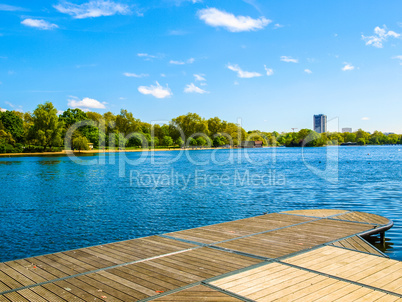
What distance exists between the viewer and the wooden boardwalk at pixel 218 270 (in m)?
5.58

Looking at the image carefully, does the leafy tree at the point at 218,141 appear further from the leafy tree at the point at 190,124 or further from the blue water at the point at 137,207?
the blue water at the point at 137,207

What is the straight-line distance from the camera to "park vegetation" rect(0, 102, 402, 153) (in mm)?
82875

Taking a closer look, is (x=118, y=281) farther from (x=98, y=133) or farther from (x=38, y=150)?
(x=98, y=133)

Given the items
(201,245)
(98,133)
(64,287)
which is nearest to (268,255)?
(201,245)

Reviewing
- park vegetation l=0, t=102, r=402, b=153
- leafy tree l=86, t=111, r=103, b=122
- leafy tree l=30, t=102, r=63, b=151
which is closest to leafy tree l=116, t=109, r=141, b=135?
park vegetation l=0, t=102, r=402, b=153

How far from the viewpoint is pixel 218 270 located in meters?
6.68

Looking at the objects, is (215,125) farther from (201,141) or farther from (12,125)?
(12,125)

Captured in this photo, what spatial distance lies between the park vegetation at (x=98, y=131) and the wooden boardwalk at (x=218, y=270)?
80122mm

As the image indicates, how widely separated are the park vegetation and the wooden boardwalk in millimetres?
80122

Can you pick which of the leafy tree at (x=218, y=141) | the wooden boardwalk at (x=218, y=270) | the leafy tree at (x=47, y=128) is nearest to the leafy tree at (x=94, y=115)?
the leafy tree at (x=47, y=128)

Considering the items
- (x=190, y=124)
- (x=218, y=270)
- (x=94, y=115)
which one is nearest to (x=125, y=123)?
(x=94, y=115)

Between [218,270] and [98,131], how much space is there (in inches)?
4249

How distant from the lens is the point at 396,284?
5840mm

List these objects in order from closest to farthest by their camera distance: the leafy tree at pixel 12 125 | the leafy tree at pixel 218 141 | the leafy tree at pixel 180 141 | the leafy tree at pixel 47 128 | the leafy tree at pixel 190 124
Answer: the leafy tree at pixel 47 128
the leafy tree at pixel 12 125
the leafy tree at pixel 180 141
the leafy tree at pixel 190 124
the leafy tree at pixel 218 141
